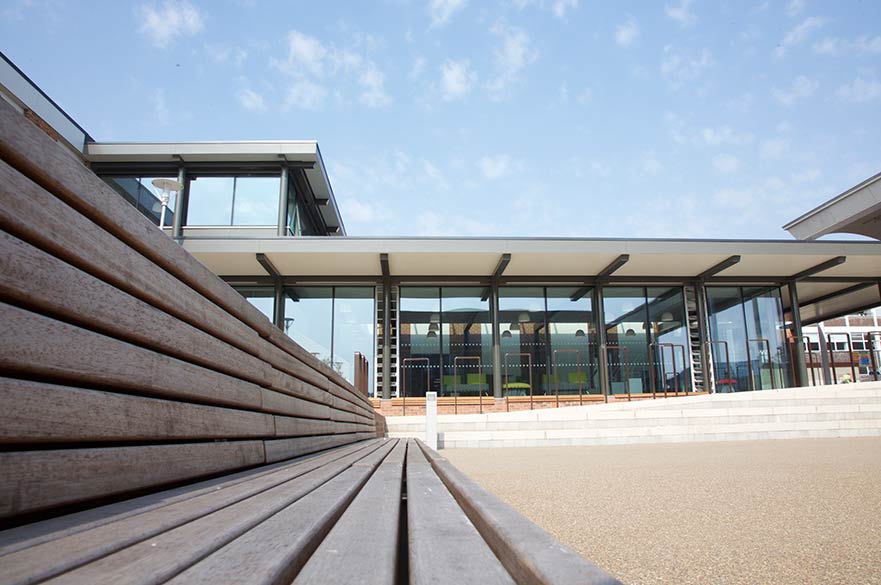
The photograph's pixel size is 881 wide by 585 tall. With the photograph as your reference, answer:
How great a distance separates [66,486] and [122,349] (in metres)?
0.36

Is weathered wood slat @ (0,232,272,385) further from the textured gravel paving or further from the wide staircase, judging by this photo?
the wide staircase

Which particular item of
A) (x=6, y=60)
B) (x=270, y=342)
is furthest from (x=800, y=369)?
(x=6, y=60)

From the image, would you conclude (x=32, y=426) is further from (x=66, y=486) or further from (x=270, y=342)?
(x=270, y=342)

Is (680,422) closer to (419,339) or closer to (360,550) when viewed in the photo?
(419,339)

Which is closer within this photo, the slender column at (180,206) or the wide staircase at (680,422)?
the wide staircase at (680,422)

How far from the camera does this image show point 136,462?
1412 millimetres

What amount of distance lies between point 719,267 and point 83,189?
15.3 m

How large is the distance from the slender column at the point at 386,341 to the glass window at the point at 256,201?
372cm

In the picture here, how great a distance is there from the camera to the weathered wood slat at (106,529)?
73 cm

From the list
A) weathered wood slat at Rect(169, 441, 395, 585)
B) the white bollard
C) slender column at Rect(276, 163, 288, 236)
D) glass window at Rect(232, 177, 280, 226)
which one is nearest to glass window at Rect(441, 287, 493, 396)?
slender column at Rect(276, 163, 288, 236)

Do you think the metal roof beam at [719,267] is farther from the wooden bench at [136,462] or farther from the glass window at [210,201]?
the wooden bench at [136,462]

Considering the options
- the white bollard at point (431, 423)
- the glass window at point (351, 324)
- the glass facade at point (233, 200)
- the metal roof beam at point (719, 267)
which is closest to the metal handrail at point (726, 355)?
the metal roof beam at point (719, 267)

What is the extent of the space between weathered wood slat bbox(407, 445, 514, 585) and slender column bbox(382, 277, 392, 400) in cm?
1260

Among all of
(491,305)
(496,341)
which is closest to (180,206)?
(491,305)
